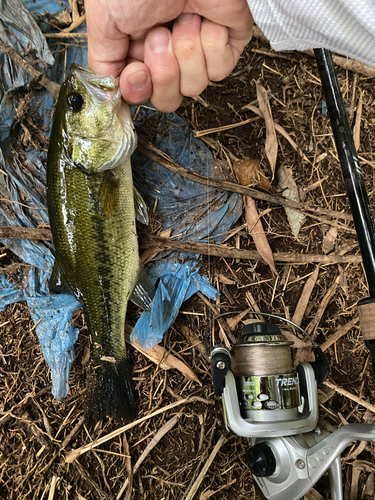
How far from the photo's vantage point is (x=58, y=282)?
196cm

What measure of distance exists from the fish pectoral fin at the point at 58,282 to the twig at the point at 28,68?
980 millimetres

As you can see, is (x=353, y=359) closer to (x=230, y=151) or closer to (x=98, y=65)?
(x=230, y=151)

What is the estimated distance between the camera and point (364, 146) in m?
2.20

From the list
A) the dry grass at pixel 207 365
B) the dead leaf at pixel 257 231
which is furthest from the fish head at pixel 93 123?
the dead leaf at pixel 257 231

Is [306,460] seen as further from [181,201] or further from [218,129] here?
[218,129]

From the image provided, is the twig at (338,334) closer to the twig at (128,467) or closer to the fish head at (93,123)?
the twig at (128,467)

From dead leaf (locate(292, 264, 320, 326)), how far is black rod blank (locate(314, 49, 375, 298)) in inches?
25.9

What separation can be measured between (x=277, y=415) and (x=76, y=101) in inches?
69.9

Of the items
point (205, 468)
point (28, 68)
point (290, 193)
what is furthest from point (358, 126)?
point (205, 468)

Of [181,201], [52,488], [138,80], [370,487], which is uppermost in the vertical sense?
[138,80]

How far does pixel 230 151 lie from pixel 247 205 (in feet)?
1.16

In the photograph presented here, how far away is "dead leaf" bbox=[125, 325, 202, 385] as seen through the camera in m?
2.03

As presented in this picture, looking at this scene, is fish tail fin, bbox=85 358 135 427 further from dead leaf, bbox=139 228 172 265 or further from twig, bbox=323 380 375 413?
twig, bbox=323 380 375 413

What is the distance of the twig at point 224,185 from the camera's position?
6.69 ft
